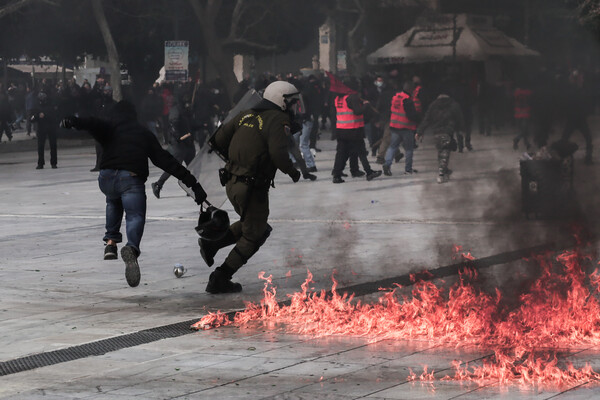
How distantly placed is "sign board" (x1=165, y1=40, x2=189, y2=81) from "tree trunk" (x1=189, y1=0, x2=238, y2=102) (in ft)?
26.3

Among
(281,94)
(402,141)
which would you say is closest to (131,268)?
(281,94)

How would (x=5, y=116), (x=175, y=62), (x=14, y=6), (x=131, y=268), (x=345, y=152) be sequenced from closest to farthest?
(x=131, y=268), (x=345, y=152), (x=175, y=62), (x=14, y=6), (x=5, y=116)

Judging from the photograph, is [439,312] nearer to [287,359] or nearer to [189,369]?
[287,359]

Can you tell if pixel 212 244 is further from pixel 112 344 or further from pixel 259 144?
pixel 112 344

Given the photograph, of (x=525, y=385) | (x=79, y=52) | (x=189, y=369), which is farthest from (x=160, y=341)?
(x=79, y=52)

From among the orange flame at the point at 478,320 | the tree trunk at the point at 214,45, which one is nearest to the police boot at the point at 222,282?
the orange flame at the point at 478,320

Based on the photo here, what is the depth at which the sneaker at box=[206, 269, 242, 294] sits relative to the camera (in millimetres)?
9086

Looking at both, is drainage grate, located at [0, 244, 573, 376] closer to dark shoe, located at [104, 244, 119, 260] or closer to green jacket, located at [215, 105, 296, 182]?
green jacket, located at [215, 105, 296, 182]

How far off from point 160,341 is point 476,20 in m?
2.70

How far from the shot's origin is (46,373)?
21.2 feet

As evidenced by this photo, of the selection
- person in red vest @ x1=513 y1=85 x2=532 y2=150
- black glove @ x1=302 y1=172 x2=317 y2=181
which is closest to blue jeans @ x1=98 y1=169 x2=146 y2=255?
person in red vest @ x1=513 y1=85 x2=532 y2=150

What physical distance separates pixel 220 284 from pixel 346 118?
1038 centimetres

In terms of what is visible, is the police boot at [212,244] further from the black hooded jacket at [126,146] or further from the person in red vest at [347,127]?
the person in red vest at [347,127]

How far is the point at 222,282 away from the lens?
358 inches
